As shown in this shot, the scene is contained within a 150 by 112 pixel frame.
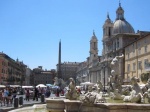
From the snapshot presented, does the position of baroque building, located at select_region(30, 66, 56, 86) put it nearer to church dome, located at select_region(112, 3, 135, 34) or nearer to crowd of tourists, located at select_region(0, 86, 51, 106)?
church dome, located at select_region(112, 3, 135, 34)

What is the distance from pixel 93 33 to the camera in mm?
110312

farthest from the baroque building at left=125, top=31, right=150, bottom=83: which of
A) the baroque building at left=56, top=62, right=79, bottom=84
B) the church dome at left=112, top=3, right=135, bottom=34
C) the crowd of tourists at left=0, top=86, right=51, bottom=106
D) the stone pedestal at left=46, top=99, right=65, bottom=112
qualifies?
the baroque building at left=56, top=62, right=79, bottom=84

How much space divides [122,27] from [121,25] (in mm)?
844

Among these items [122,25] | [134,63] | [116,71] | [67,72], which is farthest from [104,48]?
[67,72]

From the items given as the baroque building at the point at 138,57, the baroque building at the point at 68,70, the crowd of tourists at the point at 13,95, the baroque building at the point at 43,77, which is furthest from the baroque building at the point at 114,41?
the baroque building at the point at 43,77

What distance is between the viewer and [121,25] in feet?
244

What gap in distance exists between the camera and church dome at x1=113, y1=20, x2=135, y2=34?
7324 cm

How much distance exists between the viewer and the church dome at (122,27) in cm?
7324

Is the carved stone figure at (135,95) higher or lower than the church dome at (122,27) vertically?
lower

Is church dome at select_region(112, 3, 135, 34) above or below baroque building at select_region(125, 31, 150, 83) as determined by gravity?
above

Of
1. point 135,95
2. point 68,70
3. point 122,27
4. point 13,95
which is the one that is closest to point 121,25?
point 122,27

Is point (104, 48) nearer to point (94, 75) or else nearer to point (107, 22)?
point (107, 22)

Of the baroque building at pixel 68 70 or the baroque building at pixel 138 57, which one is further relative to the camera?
the baroque building at pixel 68 70

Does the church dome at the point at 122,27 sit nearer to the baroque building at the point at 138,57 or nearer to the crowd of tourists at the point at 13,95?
the baroque building at the point at 138,57
